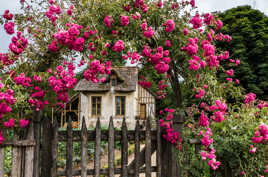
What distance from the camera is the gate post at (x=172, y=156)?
11.3 ft

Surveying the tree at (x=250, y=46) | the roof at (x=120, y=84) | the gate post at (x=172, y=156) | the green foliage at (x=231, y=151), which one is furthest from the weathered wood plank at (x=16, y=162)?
the roof at (x=120, y=84)

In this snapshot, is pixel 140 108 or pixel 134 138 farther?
pixel 140 108

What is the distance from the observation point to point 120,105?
615 inches

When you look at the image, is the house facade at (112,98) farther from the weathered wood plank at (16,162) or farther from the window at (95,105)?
the weathered wood plank at (16,162)

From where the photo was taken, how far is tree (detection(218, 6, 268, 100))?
9539mm

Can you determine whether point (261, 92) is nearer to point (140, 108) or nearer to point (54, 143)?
point (54, 143)

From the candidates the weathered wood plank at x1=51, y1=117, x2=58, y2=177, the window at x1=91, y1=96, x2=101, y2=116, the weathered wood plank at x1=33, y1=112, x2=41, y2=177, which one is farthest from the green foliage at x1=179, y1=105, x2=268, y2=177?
the window at x1=91, y1=96, x2=101, y2=116

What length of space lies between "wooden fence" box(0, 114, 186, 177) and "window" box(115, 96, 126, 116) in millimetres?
12169

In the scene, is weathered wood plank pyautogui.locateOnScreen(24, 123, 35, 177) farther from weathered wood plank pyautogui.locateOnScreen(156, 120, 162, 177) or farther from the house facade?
the house facade

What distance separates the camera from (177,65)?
353 cm

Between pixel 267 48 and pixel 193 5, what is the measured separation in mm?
8138

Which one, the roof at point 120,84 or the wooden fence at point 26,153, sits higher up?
the roof at point 120,84

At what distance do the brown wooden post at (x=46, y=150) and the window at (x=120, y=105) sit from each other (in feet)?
41.1

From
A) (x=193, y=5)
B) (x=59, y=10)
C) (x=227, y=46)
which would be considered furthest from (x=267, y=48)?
(x=59, y=10)
